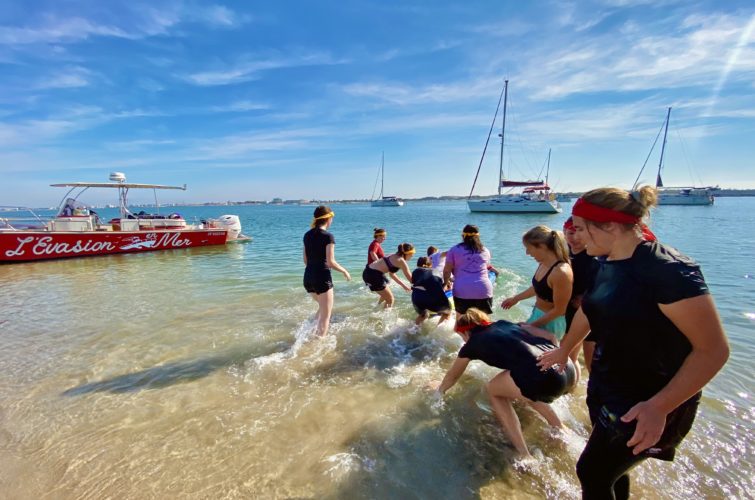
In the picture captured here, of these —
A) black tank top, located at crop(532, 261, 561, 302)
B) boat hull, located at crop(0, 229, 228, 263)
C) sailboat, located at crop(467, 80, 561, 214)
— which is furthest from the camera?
sailboat, located at crop(467, 80, 561, 214)

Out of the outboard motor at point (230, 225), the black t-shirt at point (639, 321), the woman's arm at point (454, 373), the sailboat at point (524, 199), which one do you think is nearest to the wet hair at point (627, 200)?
the black t-shirt at point (639, 321)

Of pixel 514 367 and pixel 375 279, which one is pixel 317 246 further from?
pixel 514 367

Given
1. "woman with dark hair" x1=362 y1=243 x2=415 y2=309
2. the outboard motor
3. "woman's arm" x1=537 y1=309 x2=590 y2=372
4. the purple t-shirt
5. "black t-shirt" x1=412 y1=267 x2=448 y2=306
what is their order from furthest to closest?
the outboard motor → "woman with dark hair" x1=362 y1=243 x2=415 y2=309 → "black t-shirt" x1=412 y1=267 x2=448 y2=306 → the purple t-shirt → "woman's arm" x1=537 y1=309 x2=590 y2=372

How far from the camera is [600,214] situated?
1.70 metres

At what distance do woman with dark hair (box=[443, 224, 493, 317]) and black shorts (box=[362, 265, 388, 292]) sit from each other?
2.11 m

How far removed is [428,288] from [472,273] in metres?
1.02

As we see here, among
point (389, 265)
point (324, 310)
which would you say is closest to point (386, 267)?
point (389, 265)

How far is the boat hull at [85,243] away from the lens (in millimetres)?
14594

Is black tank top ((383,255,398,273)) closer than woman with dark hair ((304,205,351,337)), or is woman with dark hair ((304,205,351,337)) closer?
woman with dark hair ((304,205,351,337))

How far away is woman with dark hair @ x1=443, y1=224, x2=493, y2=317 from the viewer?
5043mm

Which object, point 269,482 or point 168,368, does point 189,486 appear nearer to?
point 269,482

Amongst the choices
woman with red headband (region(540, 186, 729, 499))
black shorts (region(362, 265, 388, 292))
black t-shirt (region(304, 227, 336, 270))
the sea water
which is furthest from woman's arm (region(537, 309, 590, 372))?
black shorts (region(362, 265, 388, 292))

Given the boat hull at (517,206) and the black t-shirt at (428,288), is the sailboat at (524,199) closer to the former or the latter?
the boat hull at (517,206)

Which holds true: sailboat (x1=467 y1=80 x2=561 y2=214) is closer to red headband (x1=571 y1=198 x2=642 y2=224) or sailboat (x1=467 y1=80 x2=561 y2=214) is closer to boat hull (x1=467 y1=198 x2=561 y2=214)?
boat hull (x1=467 y1=198 x2=561 y2=214)
